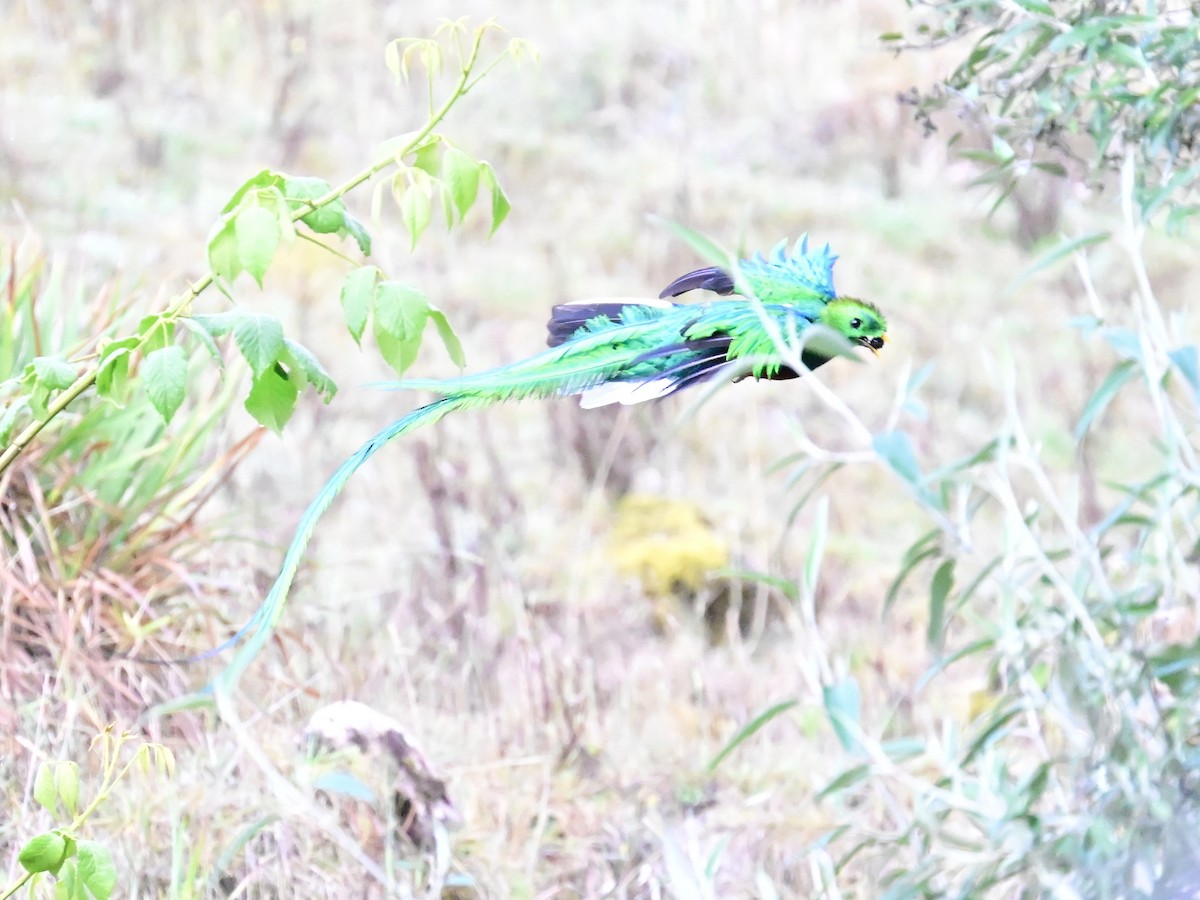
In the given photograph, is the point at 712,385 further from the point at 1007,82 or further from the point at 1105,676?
the point at 1007,82

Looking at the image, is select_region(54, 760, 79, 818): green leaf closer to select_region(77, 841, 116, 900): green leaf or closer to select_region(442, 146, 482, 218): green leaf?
select_region(77, 841, 116, 900): green leaf

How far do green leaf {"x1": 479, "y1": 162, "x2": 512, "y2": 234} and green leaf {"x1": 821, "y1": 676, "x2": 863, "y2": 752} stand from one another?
0.56m

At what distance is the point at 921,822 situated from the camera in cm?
118

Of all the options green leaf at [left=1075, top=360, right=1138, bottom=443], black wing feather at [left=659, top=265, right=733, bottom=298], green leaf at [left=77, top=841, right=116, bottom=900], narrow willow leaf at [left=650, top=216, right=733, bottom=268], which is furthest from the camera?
black wing feather at [left=659, top=265, right=733, bottom=298]

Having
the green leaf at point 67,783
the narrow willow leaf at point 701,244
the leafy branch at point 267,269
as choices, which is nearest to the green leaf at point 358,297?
the leafy branch at point 267,269

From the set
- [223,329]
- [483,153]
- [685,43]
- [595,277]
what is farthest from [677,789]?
[685,43]

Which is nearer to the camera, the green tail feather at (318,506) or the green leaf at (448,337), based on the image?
the green tail feather at (318,506)

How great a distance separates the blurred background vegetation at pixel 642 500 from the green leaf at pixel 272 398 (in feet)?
0.70

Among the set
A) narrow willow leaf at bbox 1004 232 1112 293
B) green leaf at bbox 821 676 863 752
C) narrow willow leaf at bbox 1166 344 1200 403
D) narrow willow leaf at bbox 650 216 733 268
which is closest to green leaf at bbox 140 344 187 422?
narrow willow leaf at bbox 650 216 733 268

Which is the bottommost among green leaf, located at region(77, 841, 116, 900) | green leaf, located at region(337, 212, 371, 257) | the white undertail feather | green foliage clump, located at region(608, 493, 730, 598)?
green foliage clump, located at region(608, 493, 730, 598)

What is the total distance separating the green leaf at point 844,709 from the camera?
1.12 meters

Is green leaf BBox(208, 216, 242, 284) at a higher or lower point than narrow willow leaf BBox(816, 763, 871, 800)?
higher

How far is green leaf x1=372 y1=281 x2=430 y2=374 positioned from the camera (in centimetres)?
141

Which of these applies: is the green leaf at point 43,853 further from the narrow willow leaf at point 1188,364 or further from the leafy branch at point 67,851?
the narrow willow leaf at point 1188,364
